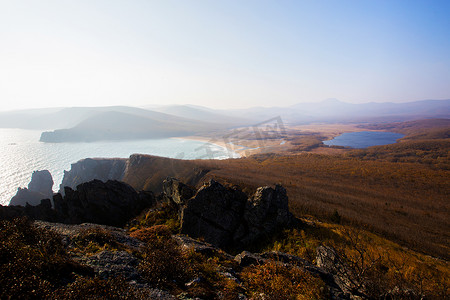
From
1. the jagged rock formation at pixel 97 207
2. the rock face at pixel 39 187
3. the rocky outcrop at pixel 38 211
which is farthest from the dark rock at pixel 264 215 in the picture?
the rock face at pixel 39 187

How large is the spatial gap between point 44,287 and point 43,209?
98.9ft

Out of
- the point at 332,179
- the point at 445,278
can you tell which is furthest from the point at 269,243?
the point at 332,179

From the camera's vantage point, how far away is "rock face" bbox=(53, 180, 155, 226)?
2088cm

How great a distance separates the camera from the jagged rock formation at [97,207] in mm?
20812

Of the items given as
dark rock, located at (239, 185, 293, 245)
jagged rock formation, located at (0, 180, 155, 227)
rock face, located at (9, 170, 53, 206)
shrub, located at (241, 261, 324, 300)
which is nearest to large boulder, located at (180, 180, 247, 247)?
dark rock, located at (239, 185, 293, 245)

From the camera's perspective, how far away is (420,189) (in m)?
32.5

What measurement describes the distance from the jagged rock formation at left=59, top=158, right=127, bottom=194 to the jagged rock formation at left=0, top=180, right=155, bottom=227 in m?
33.0

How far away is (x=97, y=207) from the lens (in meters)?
21.5

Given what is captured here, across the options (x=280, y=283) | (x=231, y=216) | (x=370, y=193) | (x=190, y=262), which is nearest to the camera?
(x=280, y=283)

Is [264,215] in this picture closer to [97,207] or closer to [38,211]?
[97,207]

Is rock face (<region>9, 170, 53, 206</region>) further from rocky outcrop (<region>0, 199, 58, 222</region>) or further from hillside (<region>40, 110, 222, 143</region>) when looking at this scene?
hillside (<region>40, 110, 222, 143</region>)

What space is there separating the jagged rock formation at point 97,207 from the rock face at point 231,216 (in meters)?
11.5

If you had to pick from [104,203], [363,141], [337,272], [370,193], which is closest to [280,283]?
[337,272]

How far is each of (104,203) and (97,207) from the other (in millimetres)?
903
